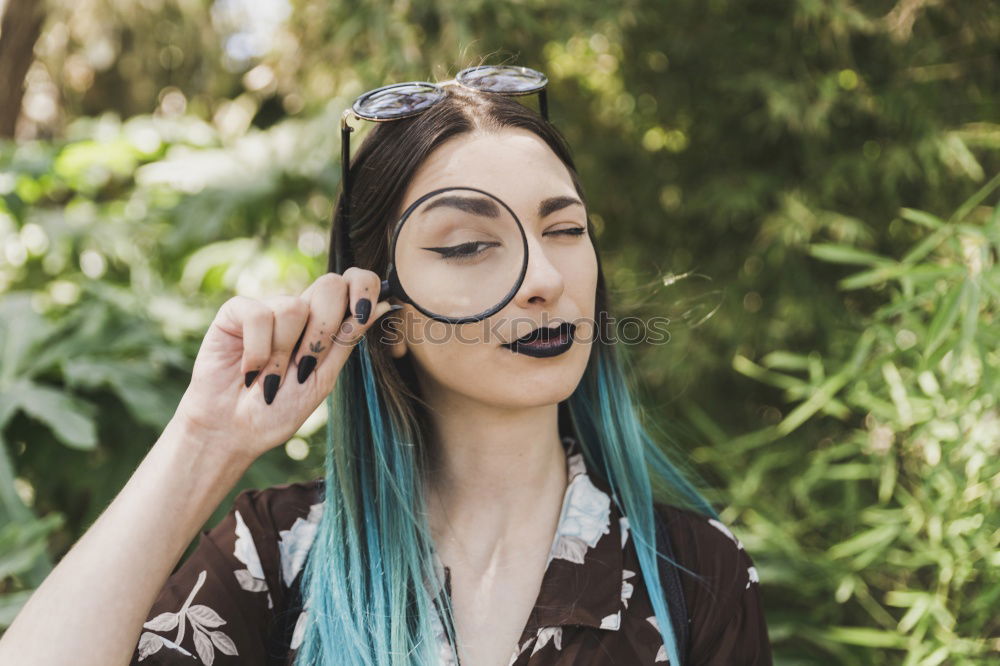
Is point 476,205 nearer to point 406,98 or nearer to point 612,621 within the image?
point 406,98

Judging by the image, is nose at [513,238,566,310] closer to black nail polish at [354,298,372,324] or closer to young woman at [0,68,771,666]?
young woman at [0,68,771,666]

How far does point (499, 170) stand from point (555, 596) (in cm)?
63

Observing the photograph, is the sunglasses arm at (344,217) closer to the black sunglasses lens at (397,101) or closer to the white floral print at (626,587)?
the black sunglasses lens at (397,101)

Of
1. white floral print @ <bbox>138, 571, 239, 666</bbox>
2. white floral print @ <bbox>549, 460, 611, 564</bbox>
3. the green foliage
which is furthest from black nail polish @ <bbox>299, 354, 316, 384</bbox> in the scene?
the green foliage

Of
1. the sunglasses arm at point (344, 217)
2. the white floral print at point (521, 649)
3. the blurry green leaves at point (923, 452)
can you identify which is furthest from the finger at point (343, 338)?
the blurry green leaves at point (923, 452)

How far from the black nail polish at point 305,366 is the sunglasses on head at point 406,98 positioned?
151 mm

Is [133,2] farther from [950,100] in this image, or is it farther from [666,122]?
[950,100]

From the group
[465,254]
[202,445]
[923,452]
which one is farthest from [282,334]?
[923,452]

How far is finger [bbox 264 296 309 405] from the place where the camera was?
3.73 feet

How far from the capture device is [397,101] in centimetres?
135

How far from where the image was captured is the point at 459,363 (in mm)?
1275

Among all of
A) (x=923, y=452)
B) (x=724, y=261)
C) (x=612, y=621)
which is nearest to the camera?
(x=612, y=621)

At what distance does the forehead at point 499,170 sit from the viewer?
Answer: 125cm

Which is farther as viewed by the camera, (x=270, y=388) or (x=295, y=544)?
(x=295, y=544)
